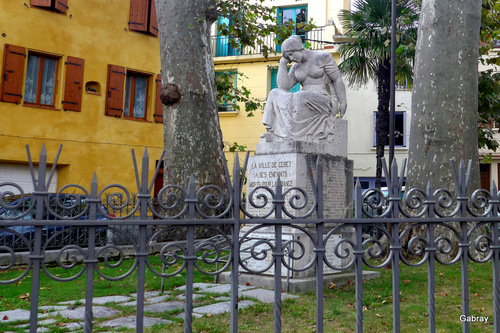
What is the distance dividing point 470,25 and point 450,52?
1.90ft

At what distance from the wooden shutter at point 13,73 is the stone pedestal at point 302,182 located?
9.95 metres

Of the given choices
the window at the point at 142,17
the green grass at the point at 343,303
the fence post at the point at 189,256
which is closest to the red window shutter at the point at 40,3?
the window at the point at 142,17

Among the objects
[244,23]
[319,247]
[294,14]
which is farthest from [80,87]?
[319,247]

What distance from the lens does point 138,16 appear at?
17688 millimetres

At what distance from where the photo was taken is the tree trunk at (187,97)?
38.6ft

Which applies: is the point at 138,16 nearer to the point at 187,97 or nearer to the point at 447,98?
the point at 187,97

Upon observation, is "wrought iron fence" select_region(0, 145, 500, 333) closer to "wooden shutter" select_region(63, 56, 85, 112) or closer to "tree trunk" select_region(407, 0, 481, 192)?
"tree trunk" select_region(407, 0, 481, 192)

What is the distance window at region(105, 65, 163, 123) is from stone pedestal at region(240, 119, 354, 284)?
408 inches

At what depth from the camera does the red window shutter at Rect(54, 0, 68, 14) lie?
15.6 metres

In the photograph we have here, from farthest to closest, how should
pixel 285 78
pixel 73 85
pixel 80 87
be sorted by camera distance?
pixel 80 87 → pixel 73 85 → pixel 285 78

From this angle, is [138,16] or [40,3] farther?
[138,16]

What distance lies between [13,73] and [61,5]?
2.73m

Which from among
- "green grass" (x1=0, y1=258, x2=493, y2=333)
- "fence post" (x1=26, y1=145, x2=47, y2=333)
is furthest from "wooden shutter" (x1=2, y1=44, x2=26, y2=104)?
"fence post" (x1=26, y1=145, x2=47, y2=333)

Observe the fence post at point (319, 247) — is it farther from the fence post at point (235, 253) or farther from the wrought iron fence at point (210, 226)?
the fence post at point (235, 253)
